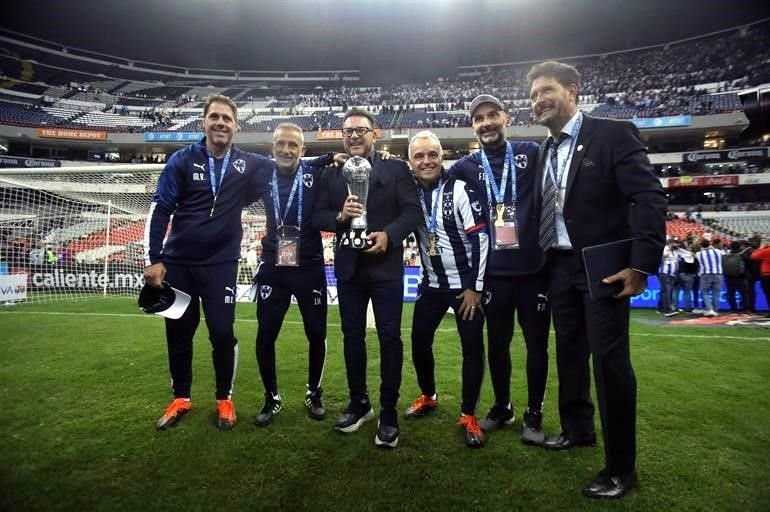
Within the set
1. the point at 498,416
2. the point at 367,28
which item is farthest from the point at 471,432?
the point at 367,28

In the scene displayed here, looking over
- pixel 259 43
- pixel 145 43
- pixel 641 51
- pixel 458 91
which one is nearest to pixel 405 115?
pixel 458 91

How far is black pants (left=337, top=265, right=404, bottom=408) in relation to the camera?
2.84m

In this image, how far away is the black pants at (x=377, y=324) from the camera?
9.32 ft

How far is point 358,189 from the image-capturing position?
2791 millimetres

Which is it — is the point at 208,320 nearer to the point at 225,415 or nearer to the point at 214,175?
the point at 225,415

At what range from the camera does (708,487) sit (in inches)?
85.3

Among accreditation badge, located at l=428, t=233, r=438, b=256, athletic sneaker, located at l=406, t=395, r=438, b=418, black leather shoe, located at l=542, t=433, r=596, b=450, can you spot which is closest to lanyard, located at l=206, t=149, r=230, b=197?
accreditation badge, located at l=428, t=233, r=438, b=256

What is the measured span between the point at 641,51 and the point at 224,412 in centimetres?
4727

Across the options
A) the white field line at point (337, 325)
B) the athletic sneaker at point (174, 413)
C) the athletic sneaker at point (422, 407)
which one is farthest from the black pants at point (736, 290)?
the athletic sneaker at point (174, 413)

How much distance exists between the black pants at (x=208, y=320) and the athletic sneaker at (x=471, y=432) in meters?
1.78

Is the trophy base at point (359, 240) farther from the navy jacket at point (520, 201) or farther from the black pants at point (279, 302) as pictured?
the navy jacket at point (520, 201)

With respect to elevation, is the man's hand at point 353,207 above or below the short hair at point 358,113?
below

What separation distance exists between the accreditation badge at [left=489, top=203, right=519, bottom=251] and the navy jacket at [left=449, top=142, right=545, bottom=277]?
0.10 ft

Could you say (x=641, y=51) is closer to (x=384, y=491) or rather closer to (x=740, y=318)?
(x=740, y=318)
